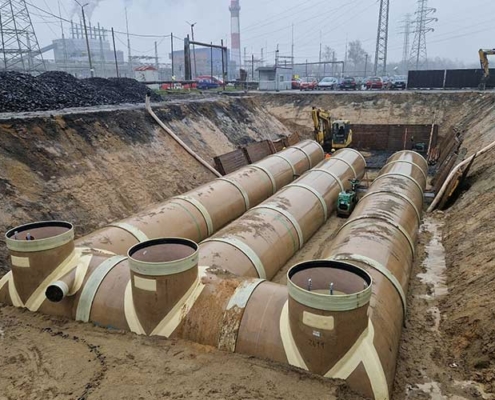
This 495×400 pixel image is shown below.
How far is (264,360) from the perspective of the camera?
5012 millimetres

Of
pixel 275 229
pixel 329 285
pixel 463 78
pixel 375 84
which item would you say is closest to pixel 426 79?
pixel 463 78

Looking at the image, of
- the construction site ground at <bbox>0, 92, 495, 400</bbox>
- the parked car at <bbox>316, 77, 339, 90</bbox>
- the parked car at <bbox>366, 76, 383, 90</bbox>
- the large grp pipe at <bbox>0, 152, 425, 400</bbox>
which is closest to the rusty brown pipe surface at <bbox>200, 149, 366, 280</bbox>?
the construction site ground at <bbox>0, 92, 495, 400</bbox>

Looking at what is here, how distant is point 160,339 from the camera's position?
215 inches

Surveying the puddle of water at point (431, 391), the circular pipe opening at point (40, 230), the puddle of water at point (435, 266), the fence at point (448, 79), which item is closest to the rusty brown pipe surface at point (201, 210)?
the circular pipe opening at point (40, 230)

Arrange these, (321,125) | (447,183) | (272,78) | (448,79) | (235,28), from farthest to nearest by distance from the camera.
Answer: (235,28), (272,78), (448,79), (321,125), (447,183)

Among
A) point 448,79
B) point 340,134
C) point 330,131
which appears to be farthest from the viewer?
point 448,79

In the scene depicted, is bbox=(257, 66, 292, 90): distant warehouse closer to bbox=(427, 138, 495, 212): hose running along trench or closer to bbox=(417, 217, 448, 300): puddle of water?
bbox=(427, 138, 495, 212): hose running along trench

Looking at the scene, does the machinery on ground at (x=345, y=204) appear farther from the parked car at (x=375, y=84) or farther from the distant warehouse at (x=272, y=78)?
the distant warehouse at (x=272, y=78)

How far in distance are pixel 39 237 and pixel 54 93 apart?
12463 millimetres

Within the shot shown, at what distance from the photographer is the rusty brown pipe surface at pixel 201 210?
793 cm

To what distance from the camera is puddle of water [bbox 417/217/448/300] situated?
8.23 metres

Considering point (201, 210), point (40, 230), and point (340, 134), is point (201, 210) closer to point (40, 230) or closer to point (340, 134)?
point (40, 230)

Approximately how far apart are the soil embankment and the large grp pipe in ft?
7.42

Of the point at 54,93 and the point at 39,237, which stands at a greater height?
the point at 54,93
